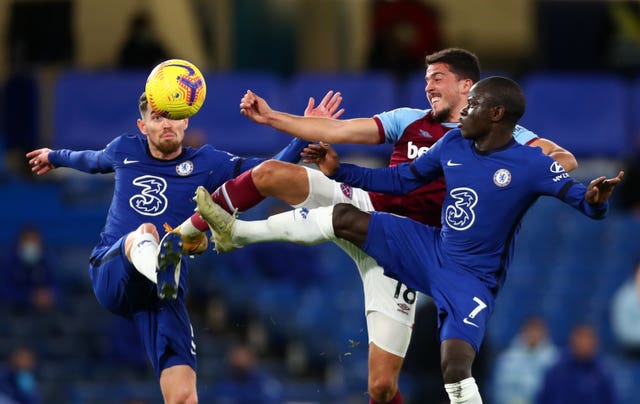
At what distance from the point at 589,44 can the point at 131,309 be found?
11769mm

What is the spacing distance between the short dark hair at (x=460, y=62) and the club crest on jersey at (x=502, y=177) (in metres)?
0.87

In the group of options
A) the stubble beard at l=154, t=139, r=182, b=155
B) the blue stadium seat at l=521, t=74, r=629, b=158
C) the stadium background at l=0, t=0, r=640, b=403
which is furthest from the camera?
the blue stadium seat at l=521, t=74, r=629, b=158

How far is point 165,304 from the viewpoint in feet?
29.7

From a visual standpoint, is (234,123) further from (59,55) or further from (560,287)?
(560,287)

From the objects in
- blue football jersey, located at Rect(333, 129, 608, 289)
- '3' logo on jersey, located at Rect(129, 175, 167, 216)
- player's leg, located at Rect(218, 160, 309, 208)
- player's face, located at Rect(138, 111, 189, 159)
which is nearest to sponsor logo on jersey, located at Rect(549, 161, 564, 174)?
blue football jersey, located at Rect(333, 129, 608, 289)

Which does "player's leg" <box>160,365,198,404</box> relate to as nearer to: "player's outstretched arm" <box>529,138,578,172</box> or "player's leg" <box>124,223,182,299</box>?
"player's leg" <box>124,223,182,299</box>

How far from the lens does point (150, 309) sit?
9070 mm

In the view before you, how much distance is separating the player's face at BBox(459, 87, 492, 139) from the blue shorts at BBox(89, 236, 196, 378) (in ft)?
6.34

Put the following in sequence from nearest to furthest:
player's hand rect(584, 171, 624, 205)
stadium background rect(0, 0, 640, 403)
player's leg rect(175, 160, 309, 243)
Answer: player's hand rect(584, 171, 624, 205), player's leg rect(175, 160, 309, 243), stadium background rect(0, 0, 640, 403)

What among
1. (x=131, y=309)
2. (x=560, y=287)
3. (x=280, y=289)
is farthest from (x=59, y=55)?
(x=131, y=309)

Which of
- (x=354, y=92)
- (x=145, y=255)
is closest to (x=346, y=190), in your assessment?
(x=145, y=255)

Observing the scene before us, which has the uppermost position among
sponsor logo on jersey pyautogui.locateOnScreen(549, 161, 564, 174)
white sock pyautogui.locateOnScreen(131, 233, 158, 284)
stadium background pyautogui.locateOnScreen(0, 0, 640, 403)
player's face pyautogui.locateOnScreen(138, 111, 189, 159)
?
sponsor logo on jersey pyautogui.locateOnScreen(549, 161, 564, 174)

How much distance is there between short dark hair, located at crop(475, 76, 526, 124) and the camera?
842 cm

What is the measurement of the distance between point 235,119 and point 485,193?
9189mm
